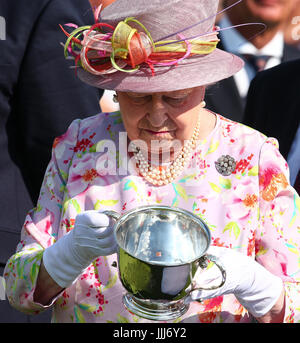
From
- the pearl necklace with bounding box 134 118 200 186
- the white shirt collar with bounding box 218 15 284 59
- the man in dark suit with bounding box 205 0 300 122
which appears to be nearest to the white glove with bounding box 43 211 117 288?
the pearl necklace with bounding box 134 118 200 186

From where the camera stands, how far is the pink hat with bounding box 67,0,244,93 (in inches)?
64.5

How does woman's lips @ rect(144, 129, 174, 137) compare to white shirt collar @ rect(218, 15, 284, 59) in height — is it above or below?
above

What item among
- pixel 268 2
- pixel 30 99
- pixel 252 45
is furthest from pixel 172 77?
pixel 252 45

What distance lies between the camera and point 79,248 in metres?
1.71

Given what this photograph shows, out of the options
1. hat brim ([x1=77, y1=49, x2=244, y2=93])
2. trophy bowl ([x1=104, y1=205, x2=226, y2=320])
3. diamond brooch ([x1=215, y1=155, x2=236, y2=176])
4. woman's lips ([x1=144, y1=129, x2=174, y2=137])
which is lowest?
trophy bowl ([x1=104, y1=205, x2=226, y2=320])

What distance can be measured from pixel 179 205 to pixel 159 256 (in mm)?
249

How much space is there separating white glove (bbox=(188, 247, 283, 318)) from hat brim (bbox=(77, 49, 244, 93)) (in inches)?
22.0

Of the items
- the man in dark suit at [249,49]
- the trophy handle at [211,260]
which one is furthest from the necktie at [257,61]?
the trophy handle at [211,260]

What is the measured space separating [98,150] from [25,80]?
1.64 ft

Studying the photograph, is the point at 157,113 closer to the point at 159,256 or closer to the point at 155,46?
the point at 155,46

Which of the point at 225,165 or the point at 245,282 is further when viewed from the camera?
the point at 225,165

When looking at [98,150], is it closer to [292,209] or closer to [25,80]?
[25,80]

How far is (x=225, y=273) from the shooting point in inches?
61.0

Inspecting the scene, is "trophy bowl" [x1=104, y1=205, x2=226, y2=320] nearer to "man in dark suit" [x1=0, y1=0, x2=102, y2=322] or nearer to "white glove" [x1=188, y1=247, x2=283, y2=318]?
"white glove" [x1=188, y1=247, x2=283, y2=318]
